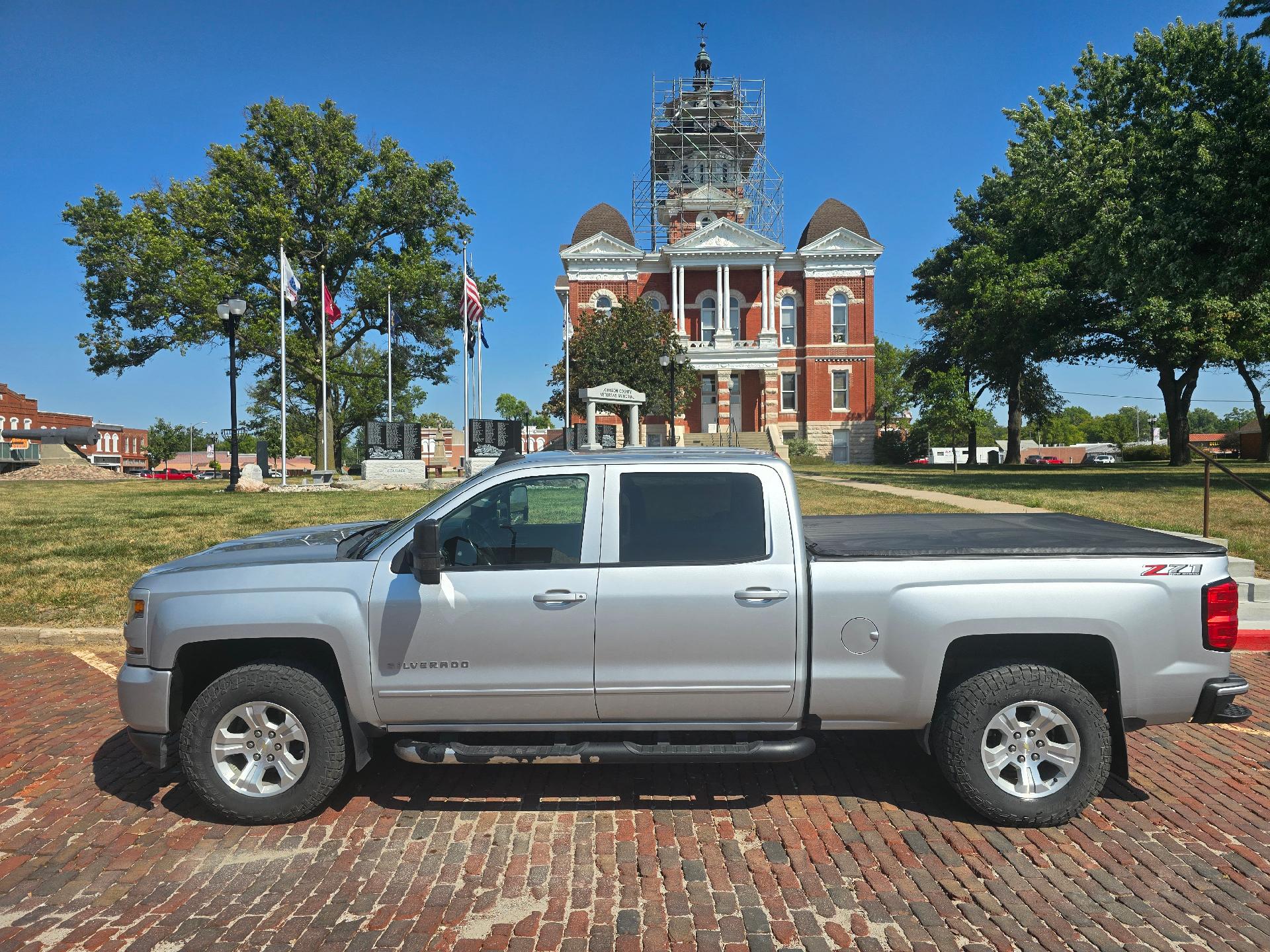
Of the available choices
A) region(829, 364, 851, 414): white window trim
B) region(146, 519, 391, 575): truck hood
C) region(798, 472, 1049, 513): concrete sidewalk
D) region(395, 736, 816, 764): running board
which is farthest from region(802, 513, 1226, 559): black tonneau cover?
region(829, 364, 851, 414): white window trim

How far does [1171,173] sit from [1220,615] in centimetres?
1924

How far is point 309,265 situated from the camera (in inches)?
1474

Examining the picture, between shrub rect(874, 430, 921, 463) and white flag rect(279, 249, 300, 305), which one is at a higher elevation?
white flag rect(279, 249, 300, 305)

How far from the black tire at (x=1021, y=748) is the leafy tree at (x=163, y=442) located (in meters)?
91.2

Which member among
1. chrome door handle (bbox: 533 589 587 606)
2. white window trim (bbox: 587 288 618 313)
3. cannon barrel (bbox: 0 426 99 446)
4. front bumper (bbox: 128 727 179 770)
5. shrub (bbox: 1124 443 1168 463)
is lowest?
front bumper (bbox: 128 727 179 770)

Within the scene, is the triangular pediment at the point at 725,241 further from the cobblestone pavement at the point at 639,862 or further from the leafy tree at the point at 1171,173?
the cobblestone pavement at the point at 639,862

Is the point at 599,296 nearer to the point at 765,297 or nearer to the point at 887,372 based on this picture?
the point at 765,297

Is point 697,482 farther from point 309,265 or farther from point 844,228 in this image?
point 844,228

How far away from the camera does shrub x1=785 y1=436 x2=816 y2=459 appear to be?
1848 inches

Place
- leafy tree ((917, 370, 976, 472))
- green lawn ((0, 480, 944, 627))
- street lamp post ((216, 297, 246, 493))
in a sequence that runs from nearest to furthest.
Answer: green lawn ((0, 480, 944, 627)) < street lamp post ((216, 297, 246, 493)) < leafy tree ((917, 370, 976, 472))

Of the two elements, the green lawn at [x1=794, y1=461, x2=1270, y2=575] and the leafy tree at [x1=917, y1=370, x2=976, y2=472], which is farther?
the leafy tree at [x1=917, y1=370, x2=976, y2=472]

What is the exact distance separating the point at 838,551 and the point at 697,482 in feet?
2.63

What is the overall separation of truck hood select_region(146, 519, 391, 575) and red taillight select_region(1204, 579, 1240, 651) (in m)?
4.34

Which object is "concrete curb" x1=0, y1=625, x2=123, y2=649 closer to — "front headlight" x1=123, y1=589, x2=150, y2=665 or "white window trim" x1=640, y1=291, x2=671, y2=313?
"front headlight" x1=123, y1=589, x2=150, y2=665
